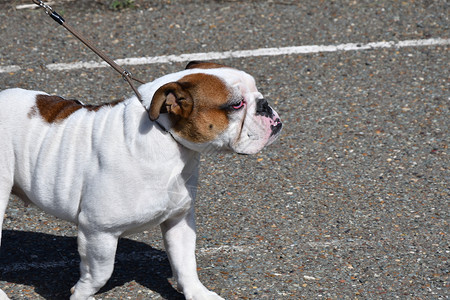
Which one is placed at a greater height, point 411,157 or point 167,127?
point 167,127

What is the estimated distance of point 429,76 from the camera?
6.04 meters

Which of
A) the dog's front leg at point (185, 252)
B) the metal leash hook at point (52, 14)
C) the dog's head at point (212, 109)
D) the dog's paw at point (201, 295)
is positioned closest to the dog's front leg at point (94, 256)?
the dog's front leg at point (185, 252)

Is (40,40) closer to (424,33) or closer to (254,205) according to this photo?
(254,205)

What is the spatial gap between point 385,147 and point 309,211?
39.1 inches

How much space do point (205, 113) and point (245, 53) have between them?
3292mm

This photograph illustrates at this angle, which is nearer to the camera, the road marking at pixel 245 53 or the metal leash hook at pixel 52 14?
the metal leash hook at pixel 52 14

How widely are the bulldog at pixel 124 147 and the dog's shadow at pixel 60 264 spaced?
1.43 feet

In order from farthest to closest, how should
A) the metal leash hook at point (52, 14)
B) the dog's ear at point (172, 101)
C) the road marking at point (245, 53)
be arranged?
the road marking at point (245, 53) < the metal leash hook at point (52, 14) < the dog's ear at point (172, 101)

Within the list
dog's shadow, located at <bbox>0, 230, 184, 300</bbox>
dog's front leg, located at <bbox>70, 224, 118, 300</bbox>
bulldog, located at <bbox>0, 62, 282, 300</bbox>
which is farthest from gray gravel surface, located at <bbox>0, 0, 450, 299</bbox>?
bulldog, located at <bbox>0, 62, 282, 300</bbox>

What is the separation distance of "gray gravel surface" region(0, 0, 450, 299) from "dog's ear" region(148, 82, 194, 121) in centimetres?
114

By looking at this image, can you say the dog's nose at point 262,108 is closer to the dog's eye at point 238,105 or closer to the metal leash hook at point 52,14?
the dog's eye at point 238,105

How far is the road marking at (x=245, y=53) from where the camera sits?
20.2 feet

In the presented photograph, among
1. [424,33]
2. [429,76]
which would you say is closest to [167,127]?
[429,76]

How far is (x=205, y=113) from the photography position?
3137mm
